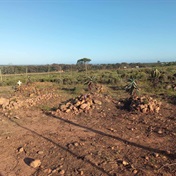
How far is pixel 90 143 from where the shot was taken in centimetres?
572

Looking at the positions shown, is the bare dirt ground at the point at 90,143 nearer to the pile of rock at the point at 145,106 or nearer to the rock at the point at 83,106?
the pile of rock at the point at 145,106

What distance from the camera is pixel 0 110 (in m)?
10.1

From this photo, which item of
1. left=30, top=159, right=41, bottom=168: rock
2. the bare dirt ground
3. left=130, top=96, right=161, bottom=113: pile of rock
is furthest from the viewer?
left=130, top=96, right=161, bottom=113: pile of rock

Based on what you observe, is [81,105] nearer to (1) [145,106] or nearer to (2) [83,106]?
(2) [83,106]

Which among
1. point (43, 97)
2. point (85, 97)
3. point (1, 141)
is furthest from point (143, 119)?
point (43, 97)

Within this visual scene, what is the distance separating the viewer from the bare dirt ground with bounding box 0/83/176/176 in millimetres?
4430

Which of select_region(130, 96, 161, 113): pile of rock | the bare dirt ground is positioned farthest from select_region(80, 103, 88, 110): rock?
select_region(130, 96, 161, 113): pile of rock

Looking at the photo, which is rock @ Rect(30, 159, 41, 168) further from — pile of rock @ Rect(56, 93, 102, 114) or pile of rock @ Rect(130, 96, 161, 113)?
pile of rock @ Rect(130, 96, 161, 113)

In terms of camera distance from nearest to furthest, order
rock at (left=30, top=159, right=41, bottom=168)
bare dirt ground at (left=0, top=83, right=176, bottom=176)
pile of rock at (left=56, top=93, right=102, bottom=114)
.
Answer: bare dirt ground at (left=0, top=83, right=176, bottom=176)
rock at (left=30, top=159, right=41, bottom=168)
pile of rock at (left=56, top=93, right=102, bottom=114)

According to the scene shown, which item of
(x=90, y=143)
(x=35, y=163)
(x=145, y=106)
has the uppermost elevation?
(x=145, y=106)

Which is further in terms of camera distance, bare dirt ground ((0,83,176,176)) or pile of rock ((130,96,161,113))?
pile of rock ((130,96,161,113))

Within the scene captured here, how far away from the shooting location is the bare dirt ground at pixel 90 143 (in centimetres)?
443

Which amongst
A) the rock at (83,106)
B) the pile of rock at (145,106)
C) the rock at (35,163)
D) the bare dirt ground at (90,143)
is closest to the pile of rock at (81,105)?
the rock at (83,106)

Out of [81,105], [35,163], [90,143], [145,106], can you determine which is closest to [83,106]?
[81,105]
